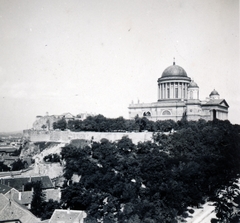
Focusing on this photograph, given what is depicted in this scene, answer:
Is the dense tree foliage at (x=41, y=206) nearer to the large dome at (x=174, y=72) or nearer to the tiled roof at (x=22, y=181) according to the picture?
the tiled roof at (x=22, y=181)

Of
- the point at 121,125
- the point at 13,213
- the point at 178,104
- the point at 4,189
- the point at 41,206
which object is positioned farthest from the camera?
the point at 178,104

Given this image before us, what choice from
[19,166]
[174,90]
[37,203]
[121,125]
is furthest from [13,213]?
[174,90]

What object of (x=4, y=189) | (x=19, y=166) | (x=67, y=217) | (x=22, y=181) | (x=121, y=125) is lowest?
(x=67, y=217)

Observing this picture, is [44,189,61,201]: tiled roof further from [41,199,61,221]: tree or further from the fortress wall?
the fortress wall

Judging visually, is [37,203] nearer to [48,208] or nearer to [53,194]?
[48,208]

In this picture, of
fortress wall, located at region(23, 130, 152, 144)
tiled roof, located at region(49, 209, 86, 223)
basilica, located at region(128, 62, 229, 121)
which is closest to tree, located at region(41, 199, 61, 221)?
tiled roof, located at region(49, 209, 86, 223)

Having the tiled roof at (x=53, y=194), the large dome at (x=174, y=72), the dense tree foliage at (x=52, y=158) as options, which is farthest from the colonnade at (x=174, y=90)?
the tiled roof at (x=53, y=194)
